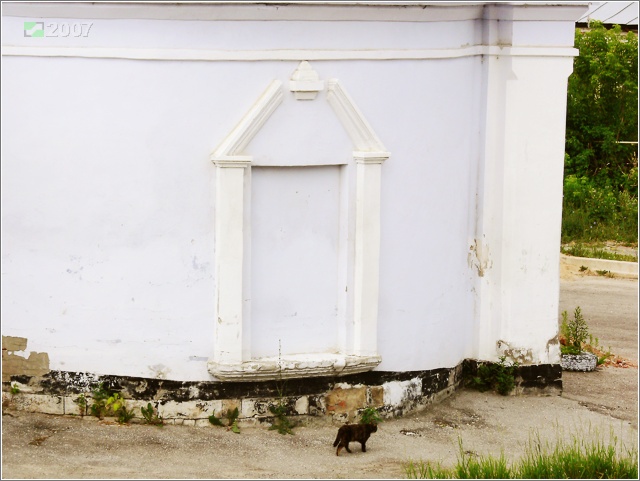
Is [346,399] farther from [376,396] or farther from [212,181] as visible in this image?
[212,181]

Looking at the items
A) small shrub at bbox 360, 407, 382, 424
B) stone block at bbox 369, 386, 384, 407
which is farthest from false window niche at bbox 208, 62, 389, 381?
small shrub at bbox 360, 407, 382, 424

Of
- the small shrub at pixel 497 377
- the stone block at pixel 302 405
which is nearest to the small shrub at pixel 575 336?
the small shrub at pixel 497 377

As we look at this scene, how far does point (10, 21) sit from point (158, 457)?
12.0 ft

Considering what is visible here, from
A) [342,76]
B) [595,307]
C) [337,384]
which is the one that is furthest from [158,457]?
[595,307]

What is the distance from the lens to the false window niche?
10.1 meters

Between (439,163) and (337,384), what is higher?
(439,163)

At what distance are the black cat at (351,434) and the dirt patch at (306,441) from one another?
12cm

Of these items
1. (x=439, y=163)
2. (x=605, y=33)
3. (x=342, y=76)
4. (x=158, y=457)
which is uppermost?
(x=605, y=33)

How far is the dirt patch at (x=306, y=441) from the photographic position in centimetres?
949

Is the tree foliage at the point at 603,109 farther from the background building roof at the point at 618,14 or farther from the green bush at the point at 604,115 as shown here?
the background building roof at the point at 618,14

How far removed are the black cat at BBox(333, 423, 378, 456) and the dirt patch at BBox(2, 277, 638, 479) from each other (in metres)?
0.12

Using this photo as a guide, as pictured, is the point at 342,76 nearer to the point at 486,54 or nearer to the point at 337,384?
the point at 486,54

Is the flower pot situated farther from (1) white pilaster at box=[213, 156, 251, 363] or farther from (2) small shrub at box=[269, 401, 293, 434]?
(1) white pilaster at box=[213, 156, 251, 363]

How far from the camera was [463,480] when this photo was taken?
8852 mm
